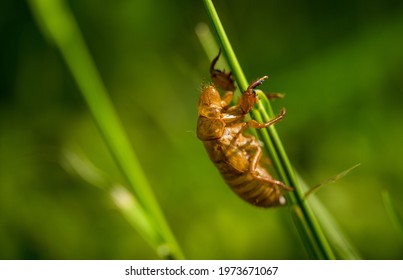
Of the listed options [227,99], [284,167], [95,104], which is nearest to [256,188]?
[227,99]

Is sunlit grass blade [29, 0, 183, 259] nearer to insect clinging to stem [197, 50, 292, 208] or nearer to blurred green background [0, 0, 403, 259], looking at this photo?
insect clinging to stem [197, 50, 292, 208]

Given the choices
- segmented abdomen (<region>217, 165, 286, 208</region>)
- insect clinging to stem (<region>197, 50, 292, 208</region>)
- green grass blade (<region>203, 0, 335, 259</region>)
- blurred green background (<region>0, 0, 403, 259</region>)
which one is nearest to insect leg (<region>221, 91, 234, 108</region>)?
insect clinging to stem (<region>197, 50, 292, 208</region>)

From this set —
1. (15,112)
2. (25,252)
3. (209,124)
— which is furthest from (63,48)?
(15,112)

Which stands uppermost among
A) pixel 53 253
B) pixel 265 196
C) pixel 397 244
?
pixel 265 196

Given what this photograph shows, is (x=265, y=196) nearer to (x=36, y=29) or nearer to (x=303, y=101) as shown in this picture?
(x=303, y=101)

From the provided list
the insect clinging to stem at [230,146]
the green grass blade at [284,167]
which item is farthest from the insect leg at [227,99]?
the green grass blade at [284,167]

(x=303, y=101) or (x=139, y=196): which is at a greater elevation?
(x=139, y=196)

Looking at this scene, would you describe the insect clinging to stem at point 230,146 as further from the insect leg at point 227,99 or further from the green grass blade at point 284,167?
the green grass blade at point 284,167
